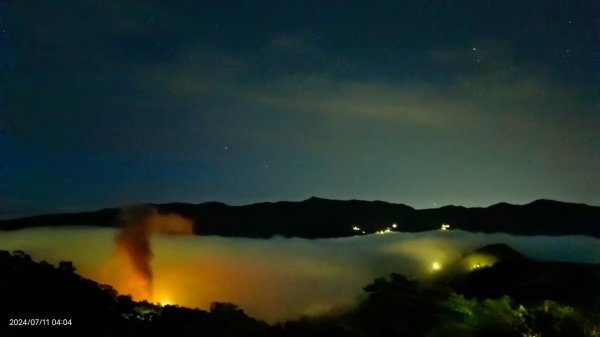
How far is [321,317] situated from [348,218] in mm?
54607

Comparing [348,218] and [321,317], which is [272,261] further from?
[321,317]

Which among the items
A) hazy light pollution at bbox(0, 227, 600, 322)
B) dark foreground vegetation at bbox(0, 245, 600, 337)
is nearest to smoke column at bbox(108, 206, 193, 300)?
hazy light pollution at bbox(0, 227, 600, 322)

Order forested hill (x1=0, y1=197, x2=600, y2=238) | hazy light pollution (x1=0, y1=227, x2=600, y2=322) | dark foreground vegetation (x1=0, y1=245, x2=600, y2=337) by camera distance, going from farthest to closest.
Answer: forested hill (x1=0, y1=197, x2=600, y2=238) < hazy light pollution (x1=0, y1=227, x2=600, y2=322) < dark foreground vegetation (x1=0, y1=245, x2=600, y2=337)

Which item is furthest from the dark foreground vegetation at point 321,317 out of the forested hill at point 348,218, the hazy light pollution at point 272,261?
the forested hill at point 348,218

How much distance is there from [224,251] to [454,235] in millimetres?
25022

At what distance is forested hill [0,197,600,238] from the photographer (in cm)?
5744

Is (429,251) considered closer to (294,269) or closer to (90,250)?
(294,269)

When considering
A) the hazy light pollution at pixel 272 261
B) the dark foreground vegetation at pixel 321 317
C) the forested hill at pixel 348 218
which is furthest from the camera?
the forested hill at pixel 348 218

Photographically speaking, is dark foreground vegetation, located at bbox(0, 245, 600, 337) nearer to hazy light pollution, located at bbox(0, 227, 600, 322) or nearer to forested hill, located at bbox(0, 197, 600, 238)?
hazy light pollution, located at bbox(0, 227, 600, 322)

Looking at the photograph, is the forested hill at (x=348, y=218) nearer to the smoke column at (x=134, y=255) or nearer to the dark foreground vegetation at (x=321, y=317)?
the smoke column at (x=134, y=255)

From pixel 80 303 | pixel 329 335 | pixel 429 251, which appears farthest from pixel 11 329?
pixel 429 251

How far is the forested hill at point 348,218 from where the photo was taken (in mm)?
57438

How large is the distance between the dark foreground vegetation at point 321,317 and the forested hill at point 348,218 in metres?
35.4

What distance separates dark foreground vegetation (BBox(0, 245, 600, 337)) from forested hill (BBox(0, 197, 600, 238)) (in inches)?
1394
